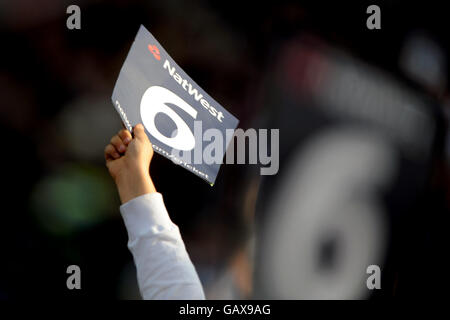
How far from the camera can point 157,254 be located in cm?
63

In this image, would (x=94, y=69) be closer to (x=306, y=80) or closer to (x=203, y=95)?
(x=203, y=95)

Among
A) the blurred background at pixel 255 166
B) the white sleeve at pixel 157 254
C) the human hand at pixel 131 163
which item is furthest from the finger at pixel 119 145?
the blurred background at pixel 255 166

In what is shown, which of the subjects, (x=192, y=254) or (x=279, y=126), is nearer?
(x=192, y=254)

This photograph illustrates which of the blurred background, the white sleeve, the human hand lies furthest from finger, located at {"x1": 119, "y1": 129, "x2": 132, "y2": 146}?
the blurred background

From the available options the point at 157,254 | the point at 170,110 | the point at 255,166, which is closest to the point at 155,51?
the point at 170,110

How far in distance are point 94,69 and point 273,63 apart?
0.59 metres

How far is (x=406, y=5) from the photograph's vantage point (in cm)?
176

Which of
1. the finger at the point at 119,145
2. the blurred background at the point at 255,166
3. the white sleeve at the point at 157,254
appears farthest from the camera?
the blurred background at the point at 255,166

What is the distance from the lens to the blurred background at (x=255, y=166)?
109cm

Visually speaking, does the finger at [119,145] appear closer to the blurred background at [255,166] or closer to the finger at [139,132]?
the finger at [139,132]

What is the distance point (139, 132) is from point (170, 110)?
14cm

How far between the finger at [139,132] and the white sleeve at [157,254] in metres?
0.12
